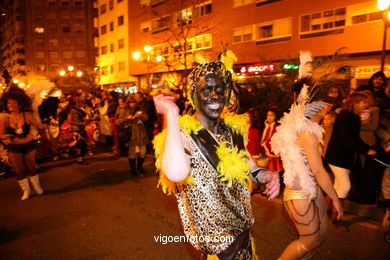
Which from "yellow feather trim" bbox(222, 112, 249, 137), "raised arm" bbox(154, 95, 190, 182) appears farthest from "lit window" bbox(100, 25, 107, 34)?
"raised arm" bbox(154, 95, 190, 182)

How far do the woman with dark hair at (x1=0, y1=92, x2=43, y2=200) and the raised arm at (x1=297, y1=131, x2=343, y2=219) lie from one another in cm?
542

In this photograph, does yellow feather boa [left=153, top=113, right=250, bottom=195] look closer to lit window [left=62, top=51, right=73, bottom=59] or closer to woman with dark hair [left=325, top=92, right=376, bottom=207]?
woman with dark hair [left=325, top=92, right=376, bottom=207]

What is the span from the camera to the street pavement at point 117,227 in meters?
3.74

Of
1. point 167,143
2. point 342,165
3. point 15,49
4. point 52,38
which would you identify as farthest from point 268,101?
point 15,49

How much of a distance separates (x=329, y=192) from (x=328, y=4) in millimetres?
18315

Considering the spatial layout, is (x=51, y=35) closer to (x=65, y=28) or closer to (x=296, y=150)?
(x=65, y=28)

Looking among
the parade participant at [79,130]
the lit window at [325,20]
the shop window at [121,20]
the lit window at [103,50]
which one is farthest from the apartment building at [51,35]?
the parade participant at [79,130]

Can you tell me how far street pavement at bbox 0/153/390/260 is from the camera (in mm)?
3736

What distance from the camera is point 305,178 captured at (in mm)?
2840

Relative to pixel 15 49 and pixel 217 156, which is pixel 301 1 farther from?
pixel 15 49

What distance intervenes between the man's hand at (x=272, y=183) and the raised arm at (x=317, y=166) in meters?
0.94

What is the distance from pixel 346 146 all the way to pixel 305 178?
192cm

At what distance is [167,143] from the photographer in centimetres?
161

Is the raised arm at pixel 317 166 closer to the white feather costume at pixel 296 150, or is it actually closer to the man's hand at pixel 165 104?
the white feather costume at pixel 296 150
